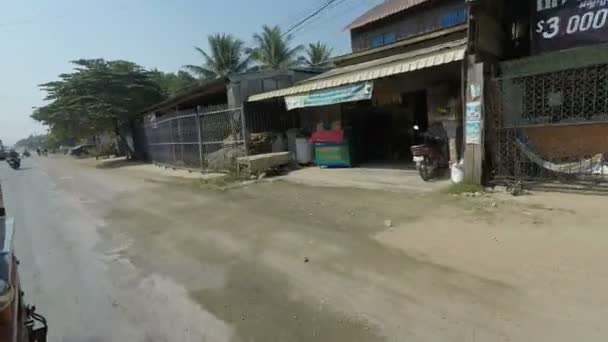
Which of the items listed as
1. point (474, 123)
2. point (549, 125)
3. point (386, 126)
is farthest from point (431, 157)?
point (386, 126)

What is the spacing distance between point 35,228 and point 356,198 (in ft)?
19.7

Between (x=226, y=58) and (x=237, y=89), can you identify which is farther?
(x=226, y=58)

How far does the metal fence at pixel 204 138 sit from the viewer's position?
12023mm

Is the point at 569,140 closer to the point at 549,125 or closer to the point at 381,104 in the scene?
the point at 549,125

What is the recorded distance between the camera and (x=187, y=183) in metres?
11.0

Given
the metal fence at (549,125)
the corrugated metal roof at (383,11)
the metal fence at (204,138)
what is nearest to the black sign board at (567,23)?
the metal fence at (549,125)

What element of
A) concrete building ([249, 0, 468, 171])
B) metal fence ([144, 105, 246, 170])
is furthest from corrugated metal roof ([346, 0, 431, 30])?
metal fence ([144, 105, 246, 170])

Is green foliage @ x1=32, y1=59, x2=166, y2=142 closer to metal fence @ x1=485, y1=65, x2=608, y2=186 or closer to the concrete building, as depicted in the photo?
the concrete building

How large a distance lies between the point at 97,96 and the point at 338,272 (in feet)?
74.6

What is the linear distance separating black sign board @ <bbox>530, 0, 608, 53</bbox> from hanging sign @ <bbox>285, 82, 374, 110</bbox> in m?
3.33

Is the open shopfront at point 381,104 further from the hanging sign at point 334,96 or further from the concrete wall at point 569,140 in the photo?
the concrete wall at point 569,140

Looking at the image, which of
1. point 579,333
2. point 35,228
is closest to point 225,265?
point 579,333

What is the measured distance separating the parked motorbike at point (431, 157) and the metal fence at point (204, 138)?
19.2 feet

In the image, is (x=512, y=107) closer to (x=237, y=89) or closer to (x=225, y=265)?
(x=225, y=265)
